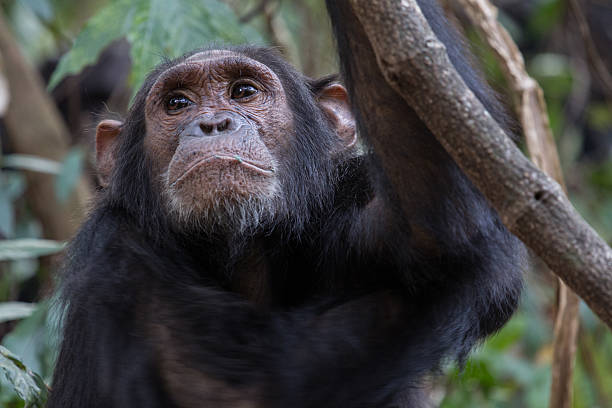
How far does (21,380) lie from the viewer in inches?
102

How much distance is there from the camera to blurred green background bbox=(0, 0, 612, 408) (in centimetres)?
371

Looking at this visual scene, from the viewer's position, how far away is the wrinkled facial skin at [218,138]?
256 centimetres

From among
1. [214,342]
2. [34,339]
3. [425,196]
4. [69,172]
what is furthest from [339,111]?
[69,172]

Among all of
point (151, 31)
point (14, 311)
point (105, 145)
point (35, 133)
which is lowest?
point (35, 133)

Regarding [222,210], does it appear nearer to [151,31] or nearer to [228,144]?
[228,144]

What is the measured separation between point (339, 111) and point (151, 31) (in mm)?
1010

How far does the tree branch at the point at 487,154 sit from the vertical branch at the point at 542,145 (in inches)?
52.0

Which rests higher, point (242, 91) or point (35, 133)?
point (242, 91)

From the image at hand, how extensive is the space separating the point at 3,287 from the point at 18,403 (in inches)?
79.4

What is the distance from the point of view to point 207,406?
7.41 feet

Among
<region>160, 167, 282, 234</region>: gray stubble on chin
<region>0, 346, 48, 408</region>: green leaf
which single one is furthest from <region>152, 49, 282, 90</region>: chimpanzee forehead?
<region>0, 346, 48, 408</region>: green leaf

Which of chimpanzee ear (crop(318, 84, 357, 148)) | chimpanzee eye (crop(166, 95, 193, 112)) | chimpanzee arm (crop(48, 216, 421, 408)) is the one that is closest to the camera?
chimpanzee arm (crop(48, 216, 421, 408))

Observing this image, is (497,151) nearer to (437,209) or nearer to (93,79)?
(437,209)

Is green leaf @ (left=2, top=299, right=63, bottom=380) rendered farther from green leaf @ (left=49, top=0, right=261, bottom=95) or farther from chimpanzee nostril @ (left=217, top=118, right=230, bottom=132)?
chimpanzee nostril @ (left=217, top=118, right=230, bottom=132)
